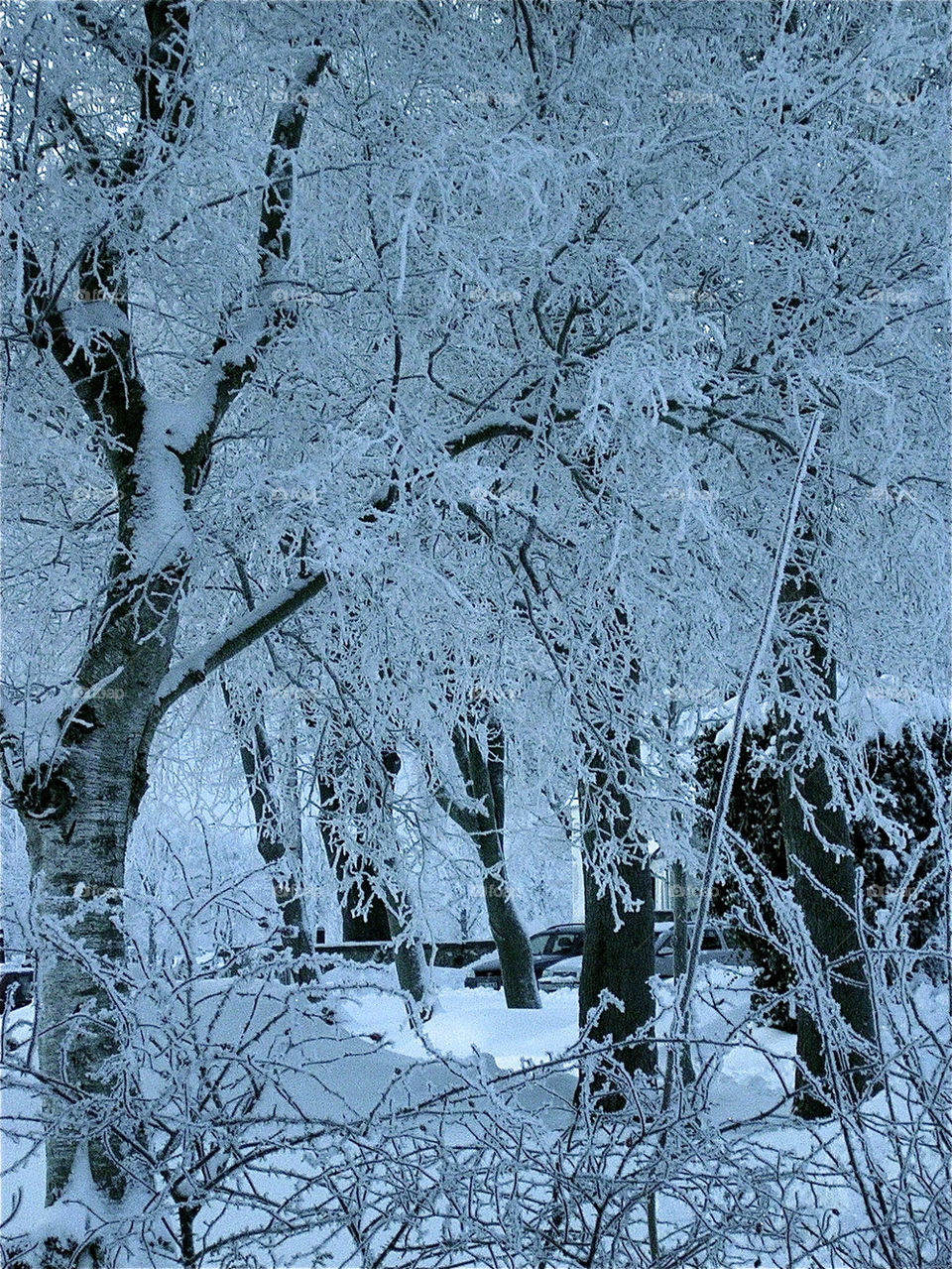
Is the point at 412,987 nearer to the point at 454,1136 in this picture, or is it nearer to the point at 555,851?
the point at 555,851

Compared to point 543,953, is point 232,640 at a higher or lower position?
higher

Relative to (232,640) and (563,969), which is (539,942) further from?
(232,640)

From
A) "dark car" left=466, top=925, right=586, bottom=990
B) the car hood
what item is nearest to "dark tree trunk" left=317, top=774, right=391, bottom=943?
"dark car" left=466, top=925, right=586, bottom=990

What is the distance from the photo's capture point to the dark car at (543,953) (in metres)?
18.1

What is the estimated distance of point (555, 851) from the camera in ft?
47.8

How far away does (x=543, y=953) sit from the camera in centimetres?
1919

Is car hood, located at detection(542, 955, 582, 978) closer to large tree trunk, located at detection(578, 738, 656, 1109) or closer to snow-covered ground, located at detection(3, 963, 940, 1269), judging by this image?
large tree trunk, located at detection(578, 738, 656, 1109)

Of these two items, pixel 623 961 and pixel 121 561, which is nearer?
pixel 121 561

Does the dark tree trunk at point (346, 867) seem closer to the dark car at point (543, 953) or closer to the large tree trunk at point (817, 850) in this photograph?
the dark car at point (543, 953)

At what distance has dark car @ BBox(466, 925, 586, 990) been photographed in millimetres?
18141

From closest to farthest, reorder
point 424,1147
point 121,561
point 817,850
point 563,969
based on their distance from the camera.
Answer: point 424,1147, point 121,561, point 817,850, point 563,969

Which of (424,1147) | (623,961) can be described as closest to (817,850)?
(623,961)

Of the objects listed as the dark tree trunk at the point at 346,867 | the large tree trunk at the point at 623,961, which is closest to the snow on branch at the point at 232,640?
the dark tree trunk at the point at 346,867

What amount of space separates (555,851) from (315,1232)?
9.66 m
